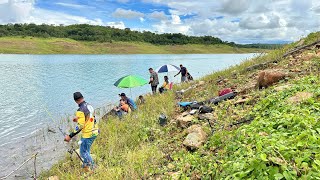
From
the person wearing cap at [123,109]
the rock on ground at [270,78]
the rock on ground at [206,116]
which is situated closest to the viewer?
the rock on ground at [206,116]

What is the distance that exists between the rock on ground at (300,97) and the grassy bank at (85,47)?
97.7 m

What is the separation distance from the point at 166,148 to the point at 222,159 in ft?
7.90

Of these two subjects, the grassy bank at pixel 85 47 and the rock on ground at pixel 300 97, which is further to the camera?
the grassy bank at pixel 85 47

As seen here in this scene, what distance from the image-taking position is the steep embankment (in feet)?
12.3

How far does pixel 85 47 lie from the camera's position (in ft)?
369

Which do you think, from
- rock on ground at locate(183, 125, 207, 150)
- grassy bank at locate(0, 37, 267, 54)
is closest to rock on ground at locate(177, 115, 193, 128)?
rock on ground at locate(183, 125, 207, 150)

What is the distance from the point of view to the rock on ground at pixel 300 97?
626 centimetres

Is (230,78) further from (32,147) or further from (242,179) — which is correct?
(242,179)

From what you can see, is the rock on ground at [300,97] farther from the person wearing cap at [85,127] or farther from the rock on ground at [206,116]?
the person wearing cap at [85,127]

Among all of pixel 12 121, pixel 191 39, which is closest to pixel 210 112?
pixel 12 121

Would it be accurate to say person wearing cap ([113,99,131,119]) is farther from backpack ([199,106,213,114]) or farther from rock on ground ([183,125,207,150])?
rock on ground ([183,125,207,150])

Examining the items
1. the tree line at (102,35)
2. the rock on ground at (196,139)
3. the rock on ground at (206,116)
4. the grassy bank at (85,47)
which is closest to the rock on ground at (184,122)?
the rock on ground at (206,116)

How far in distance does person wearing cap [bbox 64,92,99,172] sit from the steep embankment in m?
0.40

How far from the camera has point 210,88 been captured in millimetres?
13336
